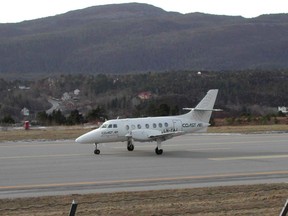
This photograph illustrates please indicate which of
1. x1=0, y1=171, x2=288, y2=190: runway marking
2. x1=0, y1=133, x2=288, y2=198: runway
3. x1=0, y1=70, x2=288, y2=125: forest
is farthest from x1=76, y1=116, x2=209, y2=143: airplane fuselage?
x1=0, y1=70, x2=288, y2=125: forest

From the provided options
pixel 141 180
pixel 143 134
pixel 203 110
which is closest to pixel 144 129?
pixel 143 134

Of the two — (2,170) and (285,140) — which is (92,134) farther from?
(285,140)

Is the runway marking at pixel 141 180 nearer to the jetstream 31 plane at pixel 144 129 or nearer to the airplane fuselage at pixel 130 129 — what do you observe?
the jetstream 31 plane at pixel 144 129

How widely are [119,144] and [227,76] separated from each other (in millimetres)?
78891

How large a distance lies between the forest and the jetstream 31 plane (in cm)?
4365

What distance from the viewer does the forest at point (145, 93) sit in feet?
282

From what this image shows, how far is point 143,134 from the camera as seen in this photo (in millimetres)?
28500

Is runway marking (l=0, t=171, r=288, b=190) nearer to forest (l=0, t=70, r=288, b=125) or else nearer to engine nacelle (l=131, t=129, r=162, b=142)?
engine nacelle (l=131, t=129, r=162, b=142)

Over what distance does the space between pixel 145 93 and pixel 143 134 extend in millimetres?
69710

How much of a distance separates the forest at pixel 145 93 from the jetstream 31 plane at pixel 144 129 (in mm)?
43654

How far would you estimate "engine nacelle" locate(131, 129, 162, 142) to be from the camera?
28.3 m

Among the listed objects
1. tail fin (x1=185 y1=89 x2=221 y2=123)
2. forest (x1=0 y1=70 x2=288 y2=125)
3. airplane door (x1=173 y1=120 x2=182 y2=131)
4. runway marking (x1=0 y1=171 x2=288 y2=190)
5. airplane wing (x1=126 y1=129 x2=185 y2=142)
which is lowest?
runway marking (x1=0 y1=171 x2=288 y2=190)

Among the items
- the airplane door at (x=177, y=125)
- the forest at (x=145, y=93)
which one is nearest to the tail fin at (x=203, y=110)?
the airplane door at (x=177, y=125)

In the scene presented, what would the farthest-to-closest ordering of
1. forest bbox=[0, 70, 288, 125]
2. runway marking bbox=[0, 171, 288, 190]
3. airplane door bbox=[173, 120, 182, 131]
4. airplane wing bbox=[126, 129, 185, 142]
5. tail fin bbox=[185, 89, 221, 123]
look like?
1. forest bbox=[0, 70, 288, 125]
2. tail fin bbox=[185, 89, 221, 123]
3. airplane door bbox=[173, 120, 182, 131]
4. airplane wing bbox=[126, 129, 185, 142]
5. runway marking bbox=[0, 171, 288, 190]
